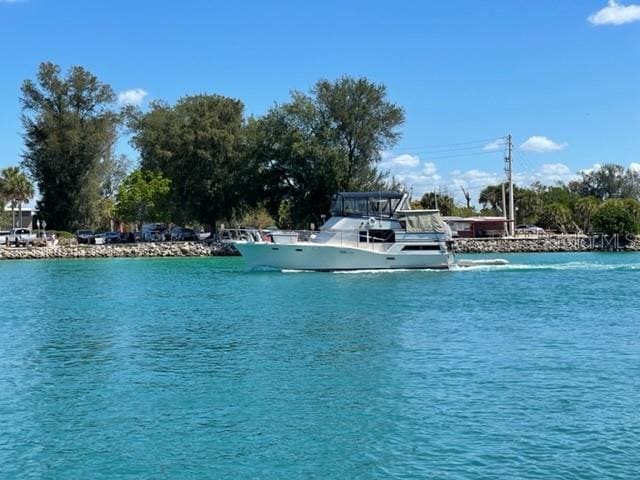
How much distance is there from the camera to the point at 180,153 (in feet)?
252

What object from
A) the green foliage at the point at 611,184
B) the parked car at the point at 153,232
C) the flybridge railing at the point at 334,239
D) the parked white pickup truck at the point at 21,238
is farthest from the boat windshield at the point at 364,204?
the green foliage at the point at 611,184

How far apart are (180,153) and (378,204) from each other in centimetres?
3296

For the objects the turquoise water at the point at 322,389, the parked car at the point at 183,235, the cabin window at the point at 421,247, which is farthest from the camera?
the parked car at the point at 183,235

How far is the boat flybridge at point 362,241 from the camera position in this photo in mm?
47906

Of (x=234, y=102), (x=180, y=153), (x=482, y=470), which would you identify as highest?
(x=234, y=102)

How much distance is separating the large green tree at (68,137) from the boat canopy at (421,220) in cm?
4270

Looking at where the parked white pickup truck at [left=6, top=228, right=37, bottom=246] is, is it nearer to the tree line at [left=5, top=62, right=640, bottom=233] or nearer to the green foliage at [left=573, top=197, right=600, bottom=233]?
the tree line at [left=5, top=62, right=640, bottom=233]

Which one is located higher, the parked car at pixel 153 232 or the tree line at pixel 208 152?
the tree line at pixel 208 152

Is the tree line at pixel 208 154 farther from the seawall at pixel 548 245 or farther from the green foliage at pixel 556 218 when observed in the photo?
the green foliage at pixel 556 218

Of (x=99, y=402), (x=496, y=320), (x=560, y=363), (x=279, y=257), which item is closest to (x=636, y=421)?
(x=560, y=363)

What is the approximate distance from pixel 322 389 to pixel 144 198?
6316cm

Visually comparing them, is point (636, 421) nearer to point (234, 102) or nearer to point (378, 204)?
point (378, 204)

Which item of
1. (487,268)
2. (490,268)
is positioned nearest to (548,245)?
(490,268)

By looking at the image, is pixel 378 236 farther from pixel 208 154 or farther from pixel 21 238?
pixel 21 238
